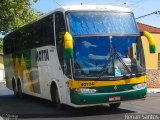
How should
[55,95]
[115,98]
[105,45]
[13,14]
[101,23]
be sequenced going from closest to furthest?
1. [115,98]
2. [105,45]
3. [101,23]
4. [55,95]
5. [13,14]

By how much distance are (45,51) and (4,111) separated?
278 cm

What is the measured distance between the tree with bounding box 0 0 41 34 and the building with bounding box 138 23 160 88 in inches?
526

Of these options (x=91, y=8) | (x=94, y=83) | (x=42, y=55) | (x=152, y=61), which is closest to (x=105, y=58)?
(x=94, y=83)

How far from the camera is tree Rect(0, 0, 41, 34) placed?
22.5 metres

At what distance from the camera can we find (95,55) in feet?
48.7

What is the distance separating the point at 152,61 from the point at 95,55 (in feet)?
84.1

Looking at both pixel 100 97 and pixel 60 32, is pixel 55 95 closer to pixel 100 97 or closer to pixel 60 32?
pixel 60 32

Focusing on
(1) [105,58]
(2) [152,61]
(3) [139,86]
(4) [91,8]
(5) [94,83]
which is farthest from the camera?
(2) [152,61]

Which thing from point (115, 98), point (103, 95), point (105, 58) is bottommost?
point (115, 98)

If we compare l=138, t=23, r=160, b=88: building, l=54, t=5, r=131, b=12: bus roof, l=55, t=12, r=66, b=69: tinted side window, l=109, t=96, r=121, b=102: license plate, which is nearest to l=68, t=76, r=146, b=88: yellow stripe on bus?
l=109, t=96, r=121, b=102: license plate

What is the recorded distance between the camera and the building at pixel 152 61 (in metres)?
35.1

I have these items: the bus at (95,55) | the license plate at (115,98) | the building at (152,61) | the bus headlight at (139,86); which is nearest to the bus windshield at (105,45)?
the bus at (95,55)

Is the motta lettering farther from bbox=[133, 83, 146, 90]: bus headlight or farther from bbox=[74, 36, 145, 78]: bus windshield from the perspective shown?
bbox=[133, 83, 146, 90]: bus headlight

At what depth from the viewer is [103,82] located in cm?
1464
